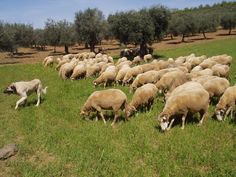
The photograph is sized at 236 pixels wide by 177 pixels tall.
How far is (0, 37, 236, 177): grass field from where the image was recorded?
9148 mm

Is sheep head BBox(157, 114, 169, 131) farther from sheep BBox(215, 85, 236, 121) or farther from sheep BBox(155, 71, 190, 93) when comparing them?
sheep BBox(155, 71, 190, 93)

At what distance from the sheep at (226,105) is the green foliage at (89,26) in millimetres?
Answer: 39304

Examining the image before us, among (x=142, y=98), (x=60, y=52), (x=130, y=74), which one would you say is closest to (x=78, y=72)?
(x=130, y=74)

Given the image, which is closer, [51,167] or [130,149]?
[51,167]

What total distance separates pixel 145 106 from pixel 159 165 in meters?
5.78

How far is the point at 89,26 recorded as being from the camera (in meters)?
50.5

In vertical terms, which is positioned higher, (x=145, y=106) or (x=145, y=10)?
(x=145, y=10)

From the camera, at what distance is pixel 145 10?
43625 millimetres

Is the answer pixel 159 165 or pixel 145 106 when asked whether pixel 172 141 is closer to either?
pixel 159 165

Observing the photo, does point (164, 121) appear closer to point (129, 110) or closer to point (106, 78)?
point (129, 110)

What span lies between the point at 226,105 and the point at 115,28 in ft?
104

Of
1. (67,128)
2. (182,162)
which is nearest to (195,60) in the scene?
(67,128)

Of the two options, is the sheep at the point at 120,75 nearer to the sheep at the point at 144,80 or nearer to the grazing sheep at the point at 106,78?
the grazing sheep at the point at 106,78

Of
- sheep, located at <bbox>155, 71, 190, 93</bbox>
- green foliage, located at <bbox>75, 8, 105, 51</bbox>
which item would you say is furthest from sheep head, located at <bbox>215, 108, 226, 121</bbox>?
green foliage, located at <bbox>75, 8, 105, 51</bbox>
